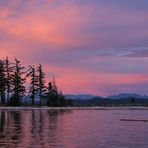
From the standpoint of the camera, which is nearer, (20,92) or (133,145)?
(133,145)

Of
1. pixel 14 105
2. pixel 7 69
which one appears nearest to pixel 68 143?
pixel 14 105

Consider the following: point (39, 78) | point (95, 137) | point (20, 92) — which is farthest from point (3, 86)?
point (95, 137)

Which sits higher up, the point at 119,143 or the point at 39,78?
the point at 39,78

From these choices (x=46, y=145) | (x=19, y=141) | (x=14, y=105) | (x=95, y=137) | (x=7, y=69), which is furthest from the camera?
(x=7, y=69)

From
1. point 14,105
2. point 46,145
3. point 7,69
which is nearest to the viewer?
point 46,145

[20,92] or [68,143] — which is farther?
[20,92]

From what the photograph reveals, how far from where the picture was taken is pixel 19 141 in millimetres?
35688

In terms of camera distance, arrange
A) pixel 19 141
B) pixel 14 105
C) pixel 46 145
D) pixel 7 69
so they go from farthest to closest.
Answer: pixel 7 69
pixel 14 105
pixel 19 141
pixel 46 145

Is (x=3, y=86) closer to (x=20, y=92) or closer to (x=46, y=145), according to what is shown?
(x=20, y=92)

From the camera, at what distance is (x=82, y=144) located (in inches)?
1342

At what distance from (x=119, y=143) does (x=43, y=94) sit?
4019 inches

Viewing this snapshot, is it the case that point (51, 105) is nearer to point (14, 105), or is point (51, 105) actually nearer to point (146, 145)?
point (14, 105)

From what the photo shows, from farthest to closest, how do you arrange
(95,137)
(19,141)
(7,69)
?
(7,69) < (95,137) < (19,141)

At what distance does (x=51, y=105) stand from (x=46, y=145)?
3911 inches
